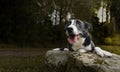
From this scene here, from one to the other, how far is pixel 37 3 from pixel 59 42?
2.63 m

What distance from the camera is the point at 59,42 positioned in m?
19.0

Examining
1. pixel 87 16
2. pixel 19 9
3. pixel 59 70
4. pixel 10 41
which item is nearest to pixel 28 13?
pixel 19 9

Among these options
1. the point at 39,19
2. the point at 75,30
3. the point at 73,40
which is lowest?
the point at 73,40

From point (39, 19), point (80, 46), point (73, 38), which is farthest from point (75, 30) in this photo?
point (39, 19)

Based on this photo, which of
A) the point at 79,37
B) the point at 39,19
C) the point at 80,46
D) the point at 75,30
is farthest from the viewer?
the point at 39,19

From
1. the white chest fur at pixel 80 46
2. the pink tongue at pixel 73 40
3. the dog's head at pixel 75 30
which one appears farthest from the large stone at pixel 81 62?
the dog's head at pixel 75 30

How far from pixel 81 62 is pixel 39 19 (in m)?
11.8

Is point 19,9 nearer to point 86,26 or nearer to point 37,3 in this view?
point 37,3

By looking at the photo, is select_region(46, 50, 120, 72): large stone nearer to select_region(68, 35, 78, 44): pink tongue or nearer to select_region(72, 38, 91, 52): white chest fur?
select_region(72, 38, 91, 52): white chest fur

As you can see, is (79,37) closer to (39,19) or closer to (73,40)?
(73,40)

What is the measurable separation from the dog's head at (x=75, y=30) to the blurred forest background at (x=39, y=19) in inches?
404

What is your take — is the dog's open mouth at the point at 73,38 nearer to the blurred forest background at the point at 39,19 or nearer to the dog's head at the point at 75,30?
the dog's head at the point at 75,30

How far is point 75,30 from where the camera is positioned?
6461 millimetres

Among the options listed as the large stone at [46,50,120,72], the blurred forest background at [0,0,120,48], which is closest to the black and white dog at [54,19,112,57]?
the large stone at [46,50,120,72]
